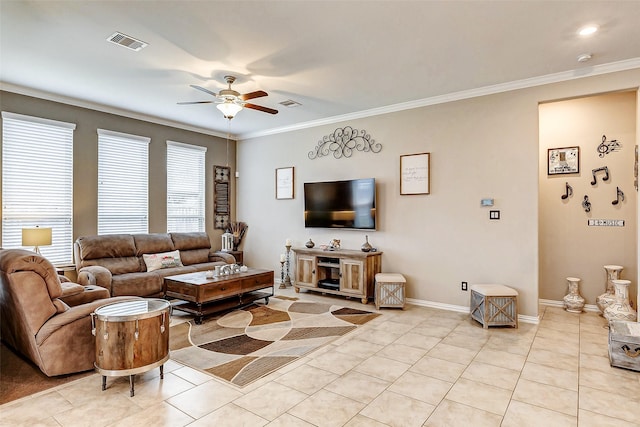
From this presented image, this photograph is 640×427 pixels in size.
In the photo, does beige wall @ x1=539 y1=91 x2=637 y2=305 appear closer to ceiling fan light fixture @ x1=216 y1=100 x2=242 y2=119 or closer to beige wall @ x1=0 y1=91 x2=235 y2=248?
ceiling fan light fixture @ x1=216 y1=100 x2=242 y2=119

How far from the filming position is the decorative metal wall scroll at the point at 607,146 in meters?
4.69

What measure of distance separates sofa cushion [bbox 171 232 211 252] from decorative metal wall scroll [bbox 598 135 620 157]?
621cm

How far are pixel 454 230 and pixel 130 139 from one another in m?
5.26

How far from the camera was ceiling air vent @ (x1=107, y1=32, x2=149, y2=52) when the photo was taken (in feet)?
10.7

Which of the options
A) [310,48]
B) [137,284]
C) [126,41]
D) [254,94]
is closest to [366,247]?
[254,94]

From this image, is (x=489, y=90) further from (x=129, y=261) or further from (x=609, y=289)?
(x=129, y=261)

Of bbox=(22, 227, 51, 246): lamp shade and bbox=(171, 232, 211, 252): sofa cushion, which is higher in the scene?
bbox=(22, 227, 51, 246): lamp shade

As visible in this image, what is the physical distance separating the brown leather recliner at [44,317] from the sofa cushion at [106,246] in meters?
2.16

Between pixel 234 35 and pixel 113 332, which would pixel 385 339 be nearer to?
pixel 113 332

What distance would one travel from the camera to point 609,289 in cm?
461

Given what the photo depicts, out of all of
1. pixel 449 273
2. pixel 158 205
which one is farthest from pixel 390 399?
pixel 158 205

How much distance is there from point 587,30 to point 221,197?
20.3 feet

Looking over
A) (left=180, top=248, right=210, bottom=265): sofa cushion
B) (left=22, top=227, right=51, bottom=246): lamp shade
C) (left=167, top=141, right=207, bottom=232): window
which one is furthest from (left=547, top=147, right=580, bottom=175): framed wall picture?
(left=22, top=227, right=51, bottom=246): lamp shade

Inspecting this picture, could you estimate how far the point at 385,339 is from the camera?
148 inches
